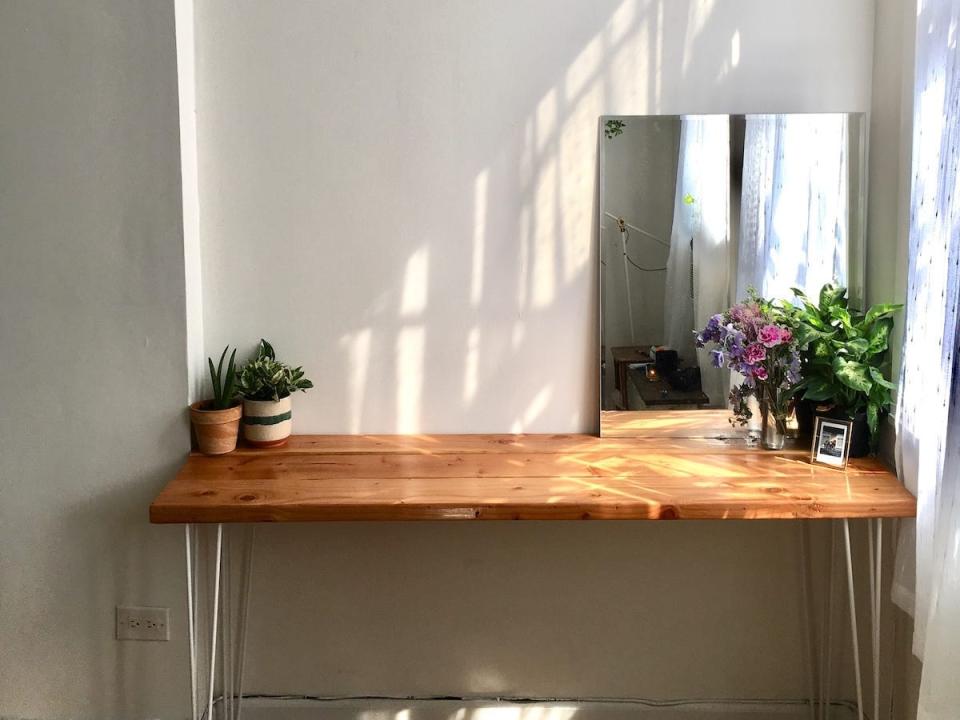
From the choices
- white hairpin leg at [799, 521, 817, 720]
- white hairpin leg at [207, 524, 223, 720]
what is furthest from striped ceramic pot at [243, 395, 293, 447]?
white hairpin leg at [799, 521, 817, 720]

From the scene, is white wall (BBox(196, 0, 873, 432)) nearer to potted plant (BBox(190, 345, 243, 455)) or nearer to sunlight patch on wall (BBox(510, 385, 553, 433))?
sunlight patch on wall (BBox(510, 385, 553, 433))

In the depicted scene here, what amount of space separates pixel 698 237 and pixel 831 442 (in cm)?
61

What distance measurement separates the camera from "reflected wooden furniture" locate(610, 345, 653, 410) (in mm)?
2098

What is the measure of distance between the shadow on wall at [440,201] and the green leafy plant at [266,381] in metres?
0.08

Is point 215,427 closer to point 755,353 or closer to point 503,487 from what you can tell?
point 503,487

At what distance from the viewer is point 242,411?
204 centimetres

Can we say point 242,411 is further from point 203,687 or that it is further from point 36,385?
point 203,687

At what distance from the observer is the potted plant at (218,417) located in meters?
1.95

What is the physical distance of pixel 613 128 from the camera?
2039 mm

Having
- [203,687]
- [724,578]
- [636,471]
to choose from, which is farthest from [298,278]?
[724,578]

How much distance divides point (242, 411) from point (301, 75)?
34.4 inches

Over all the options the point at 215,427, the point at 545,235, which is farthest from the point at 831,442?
the point at 215,427

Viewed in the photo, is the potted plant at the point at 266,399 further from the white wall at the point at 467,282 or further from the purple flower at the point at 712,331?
the purple flower at the point at 712,331

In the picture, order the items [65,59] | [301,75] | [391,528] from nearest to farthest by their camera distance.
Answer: [65,59], [301,75], [391,528]
